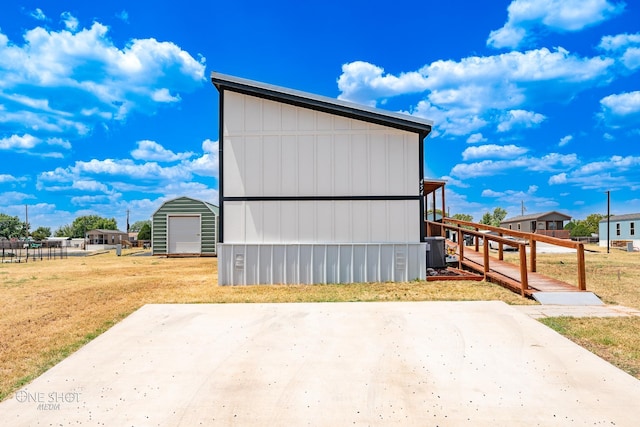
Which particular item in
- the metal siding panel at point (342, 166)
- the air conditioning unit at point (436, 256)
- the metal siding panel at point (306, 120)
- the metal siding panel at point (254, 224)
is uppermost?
the metal siding panel at point (306, 120)

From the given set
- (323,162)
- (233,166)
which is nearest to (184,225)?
(233,166)

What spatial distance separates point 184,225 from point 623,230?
149ft

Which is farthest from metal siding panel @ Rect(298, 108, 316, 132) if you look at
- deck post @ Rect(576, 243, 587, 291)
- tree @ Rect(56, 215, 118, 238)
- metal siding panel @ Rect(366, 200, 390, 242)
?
tree @ Rect(56, 215, 118, 238)

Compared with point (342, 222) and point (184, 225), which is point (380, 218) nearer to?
point (342, 222)

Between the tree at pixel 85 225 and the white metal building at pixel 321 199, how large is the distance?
8812 cm

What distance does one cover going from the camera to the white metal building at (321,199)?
972 cm

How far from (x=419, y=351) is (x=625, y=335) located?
326 centimetres

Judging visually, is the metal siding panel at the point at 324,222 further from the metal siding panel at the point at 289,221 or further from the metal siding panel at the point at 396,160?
the metal siding panel at the point at 396,160

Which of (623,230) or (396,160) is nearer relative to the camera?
(396,160)

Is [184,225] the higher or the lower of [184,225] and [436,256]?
the higher

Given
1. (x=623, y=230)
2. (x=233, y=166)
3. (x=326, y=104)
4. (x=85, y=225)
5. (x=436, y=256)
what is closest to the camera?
(x=326, y=104)

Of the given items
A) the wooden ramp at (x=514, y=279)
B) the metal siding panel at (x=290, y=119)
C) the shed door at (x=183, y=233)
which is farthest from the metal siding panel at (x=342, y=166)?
the shed door at (x=183, y=233)

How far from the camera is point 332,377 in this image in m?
3.87

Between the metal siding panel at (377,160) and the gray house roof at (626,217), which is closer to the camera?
the metal siding panel at (377,160)
